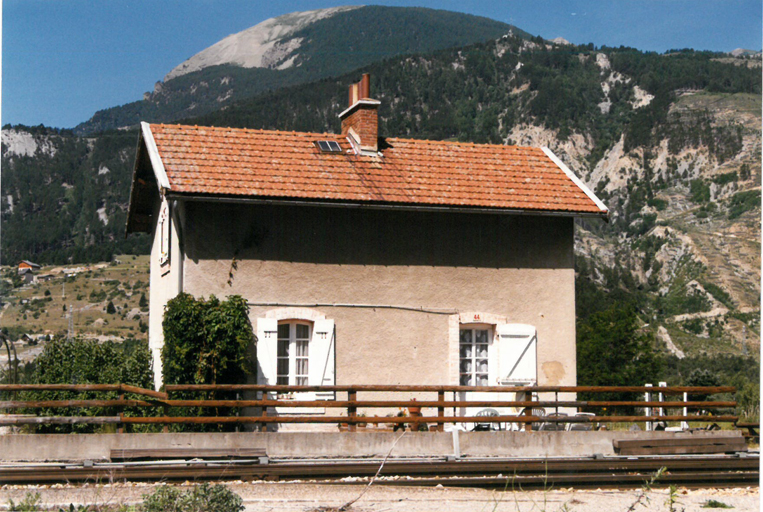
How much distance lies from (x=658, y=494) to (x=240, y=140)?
35.5 ft

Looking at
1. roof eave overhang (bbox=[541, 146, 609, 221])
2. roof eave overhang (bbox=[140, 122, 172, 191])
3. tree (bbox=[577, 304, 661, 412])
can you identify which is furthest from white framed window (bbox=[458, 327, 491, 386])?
tree (bbox=[577, 304, 661, 412])

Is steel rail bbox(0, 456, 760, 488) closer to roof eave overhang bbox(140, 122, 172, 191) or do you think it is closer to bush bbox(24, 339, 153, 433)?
bush bbox(24, 339, 153, 433)

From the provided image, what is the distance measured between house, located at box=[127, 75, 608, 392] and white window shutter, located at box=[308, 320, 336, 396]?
2 cm

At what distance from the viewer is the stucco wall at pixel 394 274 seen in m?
15.9

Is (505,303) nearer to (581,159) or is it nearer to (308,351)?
(308,351)

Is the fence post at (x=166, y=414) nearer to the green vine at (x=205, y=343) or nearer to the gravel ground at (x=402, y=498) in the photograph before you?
the green vine at (x=205, y=343)

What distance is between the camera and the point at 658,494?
1023 centimetres

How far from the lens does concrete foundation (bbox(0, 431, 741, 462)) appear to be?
38.0 feet

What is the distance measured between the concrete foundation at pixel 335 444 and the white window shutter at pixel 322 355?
314cm

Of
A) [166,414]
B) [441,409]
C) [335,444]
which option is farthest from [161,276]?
[441,409]

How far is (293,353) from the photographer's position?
16203 millimetres

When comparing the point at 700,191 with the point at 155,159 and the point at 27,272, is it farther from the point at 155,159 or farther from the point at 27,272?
the point at 155,159

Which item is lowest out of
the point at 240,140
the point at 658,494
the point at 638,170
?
the point at 658,494

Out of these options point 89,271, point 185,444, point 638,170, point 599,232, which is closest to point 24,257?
point 89,271
